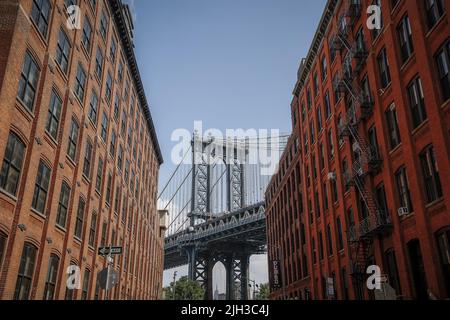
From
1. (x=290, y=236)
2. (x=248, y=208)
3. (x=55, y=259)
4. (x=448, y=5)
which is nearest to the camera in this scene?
(x=448, y=5)

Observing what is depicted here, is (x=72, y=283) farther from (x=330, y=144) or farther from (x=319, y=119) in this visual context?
(x=319, y=119)

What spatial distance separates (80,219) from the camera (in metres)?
25.9

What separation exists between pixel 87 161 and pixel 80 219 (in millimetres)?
3780

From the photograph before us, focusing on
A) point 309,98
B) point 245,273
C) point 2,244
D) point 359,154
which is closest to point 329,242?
point 359,154

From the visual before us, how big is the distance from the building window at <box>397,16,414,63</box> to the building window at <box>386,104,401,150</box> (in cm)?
277

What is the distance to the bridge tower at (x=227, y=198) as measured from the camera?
4889 inches

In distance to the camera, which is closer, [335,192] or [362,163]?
[362,163]

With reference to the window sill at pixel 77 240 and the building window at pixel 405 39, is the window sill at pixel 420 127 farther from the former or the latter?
the window sill at pixel 77 240

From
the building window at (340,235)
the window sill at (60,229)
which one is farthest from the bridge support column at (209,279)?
the window sill at (60,229)

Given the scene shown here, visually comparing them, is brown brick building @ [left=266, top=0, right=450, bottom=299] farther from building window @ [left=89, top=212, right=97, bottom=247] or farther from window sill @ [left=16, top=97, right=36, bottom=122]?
window sill @ [left=16, top=97, right=36, bottom=122]
